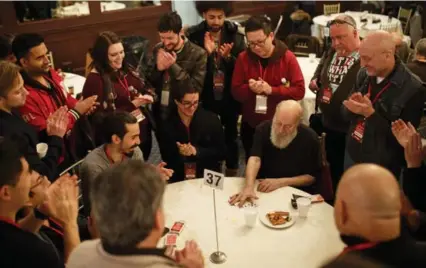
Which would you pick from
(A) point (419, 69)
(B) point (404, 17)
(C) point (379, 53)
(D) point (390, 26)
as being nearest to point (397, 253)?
(C) point (379, 53)

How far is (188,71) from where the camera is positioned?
12.6 feet

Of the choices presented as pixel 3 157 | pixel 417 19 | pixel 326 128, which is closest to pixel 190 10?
pixel 417 19

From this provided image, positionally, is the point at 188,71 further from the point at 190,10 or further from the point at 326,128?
the point at 190,10

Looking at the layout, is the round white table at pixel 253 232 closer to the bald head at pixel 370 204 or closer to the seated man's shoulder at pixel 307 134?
the seated man's shoulder at pixel 307 134

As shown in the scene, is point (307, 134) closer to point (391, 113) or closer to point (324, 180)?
point (324, 180)

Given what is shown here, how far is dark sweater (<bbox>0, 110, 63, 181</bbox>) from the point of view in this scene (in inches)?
103

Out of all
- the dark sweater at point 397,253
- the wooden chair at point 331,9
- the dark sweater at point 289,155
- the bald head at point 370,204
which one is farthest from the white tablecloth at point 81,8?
the dark sweater at point 397,253

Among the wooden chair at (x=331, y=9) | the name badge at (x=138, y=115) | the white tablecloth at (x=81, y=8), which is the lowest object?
the name badge at (x=138, y=115)

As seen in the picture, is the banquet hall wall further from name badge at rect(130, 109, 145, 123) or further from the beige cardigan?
the beige cardigan

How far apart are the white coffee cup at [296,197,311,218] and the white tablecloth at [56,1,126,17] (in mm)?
5527

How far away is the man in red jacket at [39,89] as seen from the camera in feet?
10.3

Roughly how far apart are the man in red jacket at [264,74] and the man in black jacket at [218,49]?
18 centimetres

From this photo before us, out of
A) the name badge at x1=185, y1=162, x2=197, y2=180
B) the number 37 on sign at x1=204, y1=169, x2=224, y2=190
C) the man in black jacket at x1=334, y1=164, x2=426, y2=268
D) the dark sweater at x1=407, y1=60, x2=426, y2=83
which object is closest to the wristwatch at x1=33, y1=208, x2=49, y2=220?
the number 37 on sign at x1=204, y1=169, x2=224, y2=190

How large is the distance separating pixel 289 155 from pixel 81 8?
5.26 meters
